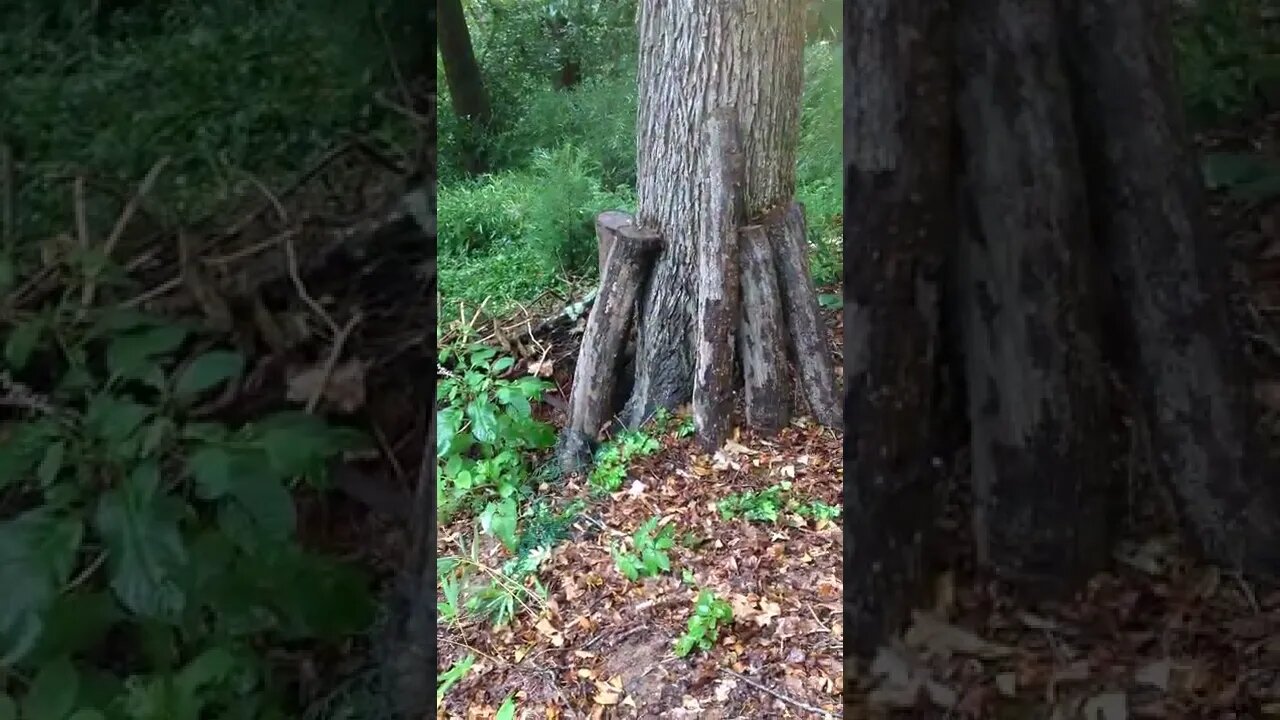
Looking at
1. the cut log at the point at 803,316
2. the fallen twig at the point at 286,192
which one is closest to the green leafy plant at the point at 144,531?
the fallen twig at the point at 286,192

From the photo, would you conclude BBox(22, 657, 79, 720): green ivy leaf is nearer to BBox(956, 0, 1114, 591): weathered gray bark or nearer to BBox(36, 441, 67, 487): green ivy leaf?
BBox(36, 441, 67, 487): green ivy leaf

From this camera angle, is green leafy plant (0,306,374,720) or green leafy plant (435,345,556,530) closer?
green leafy plant (0,306,374,720)

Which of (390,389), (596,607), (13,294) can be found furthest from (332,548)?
(13,294)

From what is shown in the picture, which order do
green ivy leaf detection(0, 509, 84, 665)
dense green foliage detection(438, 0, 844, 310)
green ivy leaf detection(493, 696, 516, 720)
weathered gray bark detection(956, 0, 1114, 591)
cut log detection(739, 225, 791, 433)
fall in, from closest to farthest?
1. weathered gray bark detection(956, 0, 1114, 591)
2. green ivy leaf detection(0, 509, 84, 665)
3. green ivy leaf detection(493, 696, 516, 720)
4. dense green foliage detection(438, 0, 844, 310)
5. cut log detection(739, 225, 791, 433)

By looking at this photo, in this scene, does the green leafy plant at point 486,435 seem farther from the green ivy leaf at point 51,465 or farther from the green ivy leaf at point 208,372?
the green ivy leaf at point 51,465

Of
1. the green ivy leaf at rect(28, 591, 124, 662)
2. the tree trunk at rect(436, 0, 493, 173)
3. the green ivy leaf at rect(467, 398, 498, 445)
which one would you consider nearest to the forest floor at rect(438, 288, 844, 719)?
the green ivy leaf at rect(467, 398, 498, 445)

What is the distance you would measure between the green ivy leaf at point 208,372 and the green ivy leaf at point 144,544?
0.09 meters

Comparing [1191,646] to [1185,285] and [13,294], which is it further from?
[13,294]

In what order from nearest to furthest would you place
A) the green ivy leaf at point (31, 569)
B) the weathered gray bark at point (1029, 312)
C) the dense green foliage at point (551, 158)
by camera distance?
the weathered gray bark at point (1029, 312), the green ivy leaf at point (31, 569), the dense green foliage at point (551, 158)

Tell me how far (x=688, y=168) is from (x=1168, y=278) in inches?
24.6

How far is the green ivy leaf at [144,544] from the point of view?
91 centimetres

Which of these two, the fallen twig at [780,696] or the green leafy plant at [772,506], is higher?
the green leafy plant at [772,506]

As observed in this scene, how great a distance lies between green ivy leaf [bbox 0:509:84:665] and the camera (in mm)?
896

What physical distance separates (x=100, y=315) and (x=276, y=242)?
0.63ft
